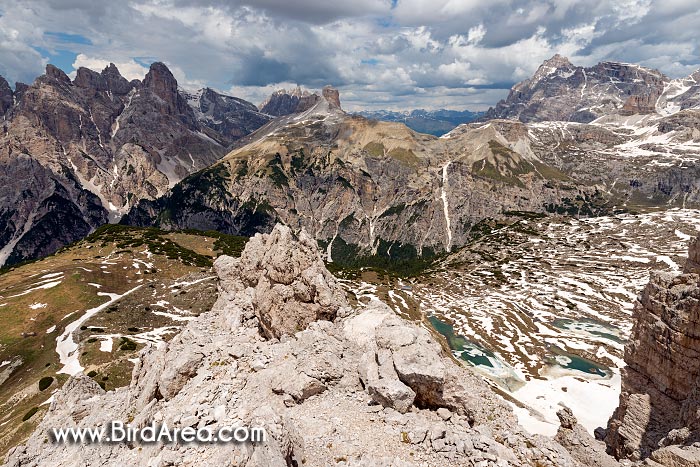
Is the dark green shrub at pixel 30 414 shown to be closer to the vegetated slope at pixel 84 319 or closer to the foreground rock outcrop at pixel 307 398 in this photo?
the vegetated slope at pixel 84 319

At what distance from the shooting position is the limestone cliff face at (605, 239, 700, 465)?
31.5m

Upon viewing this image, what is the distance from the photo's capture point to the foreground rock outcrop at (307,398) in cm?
1755

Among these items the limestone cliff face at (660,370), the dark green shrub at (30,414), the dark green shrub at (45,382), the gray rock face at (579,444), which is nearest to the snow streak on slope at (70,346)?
the dark green shrub at (45,382)

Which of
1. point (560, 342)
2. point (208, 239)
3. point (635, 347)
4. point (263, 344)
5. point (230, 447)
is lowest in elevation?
point (560, 342)

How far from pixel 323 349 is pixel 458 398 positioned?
30.1 feet

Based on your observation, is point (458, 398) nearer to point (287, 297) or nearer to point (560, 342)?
point (287, 297)

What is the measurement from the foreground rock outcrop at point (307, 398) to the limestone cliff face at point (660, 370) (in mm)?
8356

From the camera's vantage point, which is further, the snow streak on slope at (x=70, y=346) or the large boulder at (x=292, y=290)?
the snow streak on slope at (x=70, y=346)

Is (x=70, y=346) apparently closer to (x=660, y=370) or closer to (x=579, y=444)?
(x=579, y=444)

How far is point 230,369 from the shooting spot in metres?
24.2

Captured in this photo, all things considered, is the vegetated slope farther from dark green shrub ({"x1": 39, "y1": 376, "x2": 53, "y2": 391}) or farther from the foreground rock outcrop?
the foreground rock outcrop

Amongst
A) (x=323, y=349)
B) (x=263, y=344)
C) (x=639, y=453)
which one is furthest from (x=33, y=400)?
(x=639, y=453)

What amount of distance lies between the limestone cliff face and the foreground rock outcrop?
27.4ft

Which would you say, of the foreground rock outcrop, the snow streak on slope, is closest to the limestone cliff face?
the foreground rock outcrop
